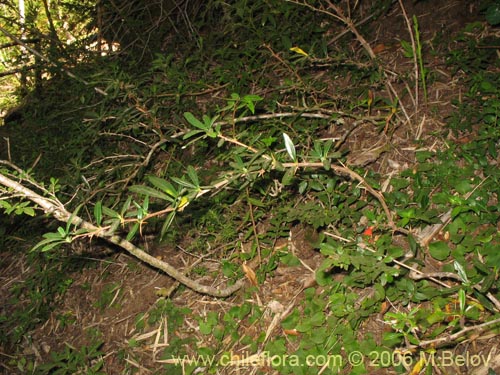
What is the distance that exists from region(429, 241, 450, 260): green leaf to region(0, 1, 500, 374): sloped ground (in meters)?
0.38

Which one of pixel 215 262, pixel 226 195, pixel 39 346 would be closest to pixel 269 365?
pixel 215 262

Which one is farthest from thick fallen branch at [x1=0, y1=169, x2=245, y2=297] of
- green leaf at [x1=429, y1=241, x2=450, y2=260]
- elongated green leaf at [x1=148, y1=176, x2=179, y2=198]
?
green leaf at [x1=429, y1=241, x2=450, y2=260]

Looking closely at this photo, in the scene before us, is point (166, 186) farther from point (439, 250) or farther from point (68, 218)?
point (439, 250)

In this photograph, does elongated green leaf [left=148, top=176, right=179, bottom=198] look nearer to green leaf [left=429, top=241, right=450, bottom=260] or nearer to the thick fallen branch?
the thick fallen branch

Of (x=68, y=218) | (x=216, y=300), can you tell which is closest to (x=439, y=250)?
(x=216, y=300)

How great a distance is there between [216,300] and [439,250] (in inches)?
53.7

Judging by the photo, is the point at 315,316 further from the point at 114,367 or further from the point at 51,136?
the point at 51,136

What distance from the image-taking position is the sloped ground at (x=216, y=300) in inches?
90.1

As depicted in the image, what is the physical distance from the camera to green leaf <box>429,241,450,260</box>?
1.90 meters

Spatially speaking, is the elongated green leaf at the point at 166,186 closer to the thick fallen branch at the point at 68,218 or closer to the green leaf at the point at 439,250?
the thick fallen branch at the point at 68,218

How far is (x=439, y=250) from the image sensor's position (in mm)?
1914

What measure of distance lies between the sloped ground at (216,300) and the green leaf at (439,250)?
1.24 feet

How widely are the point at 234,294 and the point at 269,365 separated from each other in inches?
20.3

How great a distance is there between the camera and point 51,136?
12.4 ft
